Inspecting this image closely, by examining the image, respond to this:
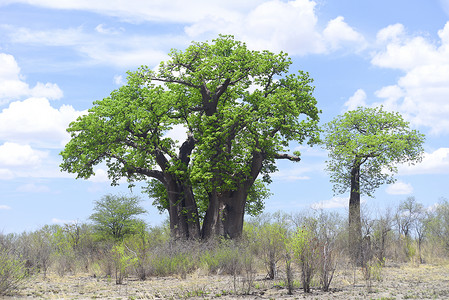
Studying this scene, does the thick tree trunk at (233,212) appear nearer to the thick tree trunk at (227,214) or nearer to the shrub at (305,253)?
the thick tree trunk at (227,214)

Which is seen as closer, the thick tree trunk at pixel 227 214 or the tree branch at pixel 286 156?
the thick tree trunk at pixel 227 214

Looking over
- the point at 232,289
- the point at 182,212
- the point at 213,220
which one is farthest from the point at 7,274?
the point at 182,212

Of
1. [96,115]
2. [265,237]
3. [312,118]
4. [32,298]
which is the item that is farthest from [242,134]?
[32,298]

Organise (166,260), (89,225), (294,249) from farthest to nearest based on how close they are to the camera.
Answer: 1. (89,225)
2. (166,260)
3. (294,249)

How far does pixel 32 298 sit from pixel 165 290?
383 cm

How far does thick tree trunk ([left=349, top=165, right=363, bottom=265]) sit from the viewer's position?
2241 centimetres

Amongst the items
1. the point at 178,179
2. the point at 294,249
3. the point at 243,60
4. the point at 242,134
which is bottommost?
the point at 294,249

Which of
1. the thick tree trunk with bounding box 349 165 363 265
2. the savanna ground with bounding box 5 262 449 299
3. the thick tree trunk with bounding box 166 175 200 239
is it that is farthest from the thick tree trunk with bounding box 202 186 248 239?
the savanna ground with bounding box 5 262 449 299

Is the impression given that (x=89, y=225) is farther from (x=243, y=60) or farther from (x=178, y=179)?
(x=243, y=60)

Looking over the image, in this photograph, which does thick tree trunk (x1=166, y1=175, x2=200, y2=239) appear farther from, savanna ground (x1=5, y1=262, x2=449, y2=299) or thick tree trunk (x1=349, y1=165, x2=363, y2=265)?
thick tree trunk (x1=349, y1=165, x2=363, y2=265)

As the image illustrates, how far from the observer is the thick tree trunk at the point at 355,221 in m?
22.4

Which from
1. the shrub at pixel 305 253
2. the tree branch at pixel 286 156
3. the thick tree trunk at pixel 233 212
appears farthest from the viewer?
the tree branch at pixel 286 156

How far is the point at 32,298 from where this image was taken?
13508 mm

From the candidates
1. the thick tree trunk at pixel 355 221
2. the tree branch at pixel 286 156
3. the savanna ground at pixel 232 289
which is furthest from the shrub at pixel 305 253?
the tree branch at pixel 286 156
